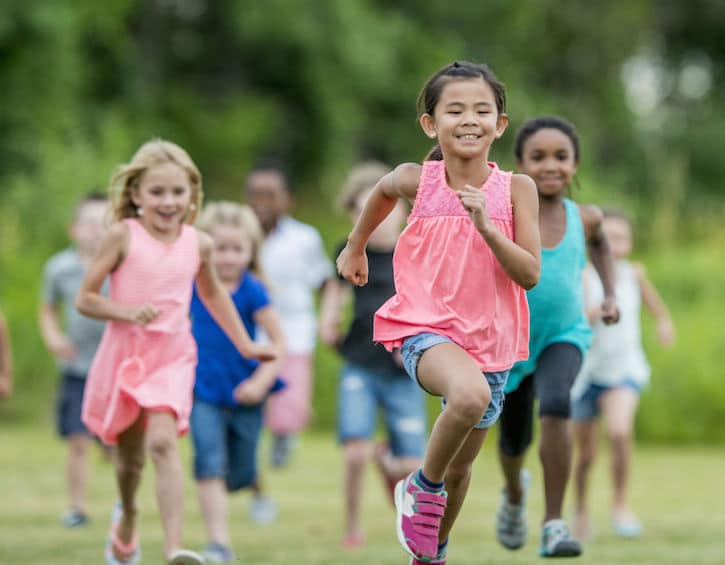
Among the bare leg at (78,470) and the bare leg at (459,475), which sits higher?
the bare leg at (459,475)

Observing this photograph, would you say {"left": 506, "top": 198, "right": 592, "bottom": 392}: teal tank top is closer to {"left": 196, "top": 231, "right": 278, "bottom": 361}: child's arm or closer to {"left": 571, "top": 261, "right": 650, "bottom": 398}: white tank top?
{"left": 196, "top": 231, "right": 278, "bottom": 361}: child's arm

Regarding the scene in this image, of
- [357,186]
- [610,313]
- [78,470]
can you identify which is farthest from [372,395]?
[610,313]

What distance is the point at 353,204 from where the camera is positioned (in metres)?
9.12

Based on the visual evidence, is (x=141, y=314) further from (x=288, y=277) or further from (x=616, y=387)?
(x=288, y=277)

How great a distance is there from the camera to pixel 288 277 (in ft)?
36.8

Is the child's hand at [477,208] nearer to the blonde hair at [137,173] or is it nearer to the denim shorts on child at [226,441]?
the blonde hair at [137,173]

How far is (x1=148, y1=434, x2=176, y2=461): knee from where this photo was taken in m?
6.57

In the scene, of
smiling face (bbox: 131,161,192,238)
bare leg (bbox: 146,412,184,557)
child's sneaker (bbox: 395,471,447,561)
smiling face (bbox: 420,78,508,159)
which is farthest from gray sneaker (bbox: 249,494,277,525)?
smiling face (bbox: 420,78,508,159)

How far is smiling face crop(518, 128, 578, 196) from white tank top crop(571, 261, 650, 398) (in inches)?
86.9

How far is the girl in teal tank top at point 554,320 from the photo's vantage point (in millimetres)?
6605

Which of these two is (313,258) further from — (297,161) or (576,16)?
(576,16)

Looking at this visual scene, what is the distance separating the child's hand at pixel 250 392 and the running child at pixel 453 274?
8.02 ft

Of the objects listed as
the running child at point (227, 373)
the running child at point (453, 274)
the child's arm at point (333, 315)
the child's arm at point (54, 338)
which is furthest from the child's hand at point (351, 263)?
the child's arm at point (54, 338)

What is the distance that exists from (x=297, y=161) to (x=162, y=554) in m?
27.2
